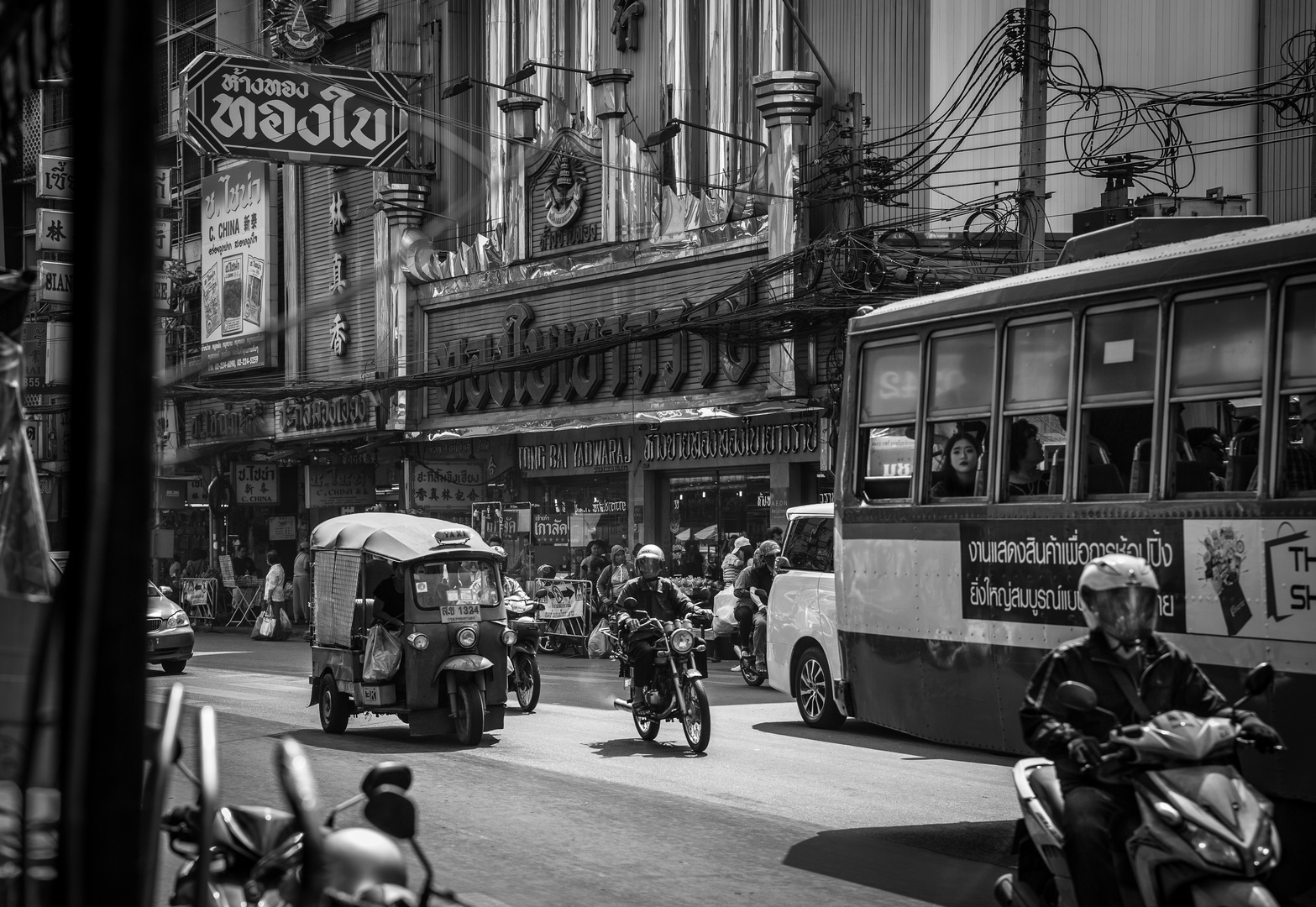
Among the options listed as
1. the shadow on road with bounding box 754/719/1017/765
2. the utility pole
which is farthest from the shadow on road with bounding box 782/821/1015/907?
the utility pole

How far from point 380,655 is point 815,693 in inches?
163

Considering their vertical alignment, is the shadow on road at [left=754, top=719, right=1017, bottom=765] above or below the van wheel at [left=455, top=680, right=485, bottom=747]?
below

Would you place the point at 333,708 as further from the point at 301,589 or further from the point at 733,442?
the point at 301,589

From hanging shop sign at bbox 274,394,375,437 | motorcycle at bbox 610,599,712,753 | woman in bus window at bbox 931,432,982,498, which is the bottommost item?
motorcycle at bbox 610,599,712,753

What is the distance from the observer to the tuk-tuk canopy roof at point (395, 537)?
13.6 m

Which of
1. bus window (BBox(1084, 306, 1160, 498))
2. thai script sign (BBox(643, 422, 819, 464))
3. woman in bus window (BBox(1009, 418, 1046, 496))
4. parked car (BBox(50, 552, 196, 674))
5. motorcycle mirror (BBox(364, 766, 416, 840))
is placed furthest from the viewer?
thai script sign (BBox(643, 422, 819, 464))

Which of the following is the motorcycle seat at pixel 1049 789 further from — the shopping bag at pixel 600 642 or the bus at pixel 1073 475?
the shopping bag at pixel 600 642

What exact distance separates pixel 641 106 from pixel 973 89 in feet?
24.7

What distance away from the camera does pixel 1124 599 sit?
5.64m

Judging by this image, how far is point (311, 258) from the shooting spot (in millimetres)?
38844

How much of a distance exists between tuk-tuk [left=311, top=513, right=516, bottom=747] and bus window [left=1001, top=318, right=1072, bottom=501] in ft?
17.9

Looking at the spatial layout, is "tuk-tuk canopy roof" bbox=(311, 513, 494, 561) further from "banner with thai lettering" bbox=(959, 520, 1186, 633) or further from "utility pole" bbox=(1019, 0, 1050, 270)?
"utility pole" bbox=(1019, 0, 1050, 270)

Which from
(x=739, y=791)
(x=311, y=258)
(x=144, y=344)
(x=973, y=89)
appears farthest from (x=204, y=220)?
(x=144, y=344)

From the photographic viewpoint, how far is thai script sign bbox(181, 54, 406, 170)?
76.1ft
